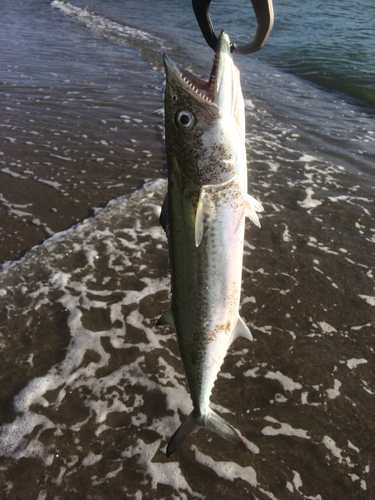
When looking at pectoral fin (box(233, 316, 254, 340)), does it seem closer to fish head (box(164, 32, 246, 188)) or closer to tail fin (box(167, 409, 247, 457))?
tail fin (box(167, 409, 247, 457))

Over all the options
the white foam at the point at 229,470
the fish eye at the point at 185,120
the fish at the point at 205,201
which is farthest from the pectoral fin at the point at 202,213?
the white foam at the point at 229,470

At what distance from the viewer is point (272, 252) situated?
633 cm

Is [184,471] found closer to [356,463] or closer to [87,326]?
[356,463]

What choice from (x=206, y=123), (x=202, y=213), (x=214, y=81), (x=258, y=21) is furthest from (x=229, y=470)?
(x=258, y=21)

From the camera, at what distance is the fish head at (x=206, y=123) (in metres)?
2.54

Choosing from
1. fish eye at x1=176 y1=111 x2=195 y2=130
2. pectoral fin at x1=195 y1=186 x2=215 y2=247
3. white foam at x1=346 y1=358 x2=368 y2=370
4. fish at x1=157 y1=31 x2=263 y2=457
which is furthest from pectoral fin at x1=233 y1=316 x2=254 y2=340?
white foam at x1=346 y1=358 x2=368 y2=370

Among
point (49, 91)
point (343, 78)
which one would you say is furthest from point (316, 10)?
point (49, 91)

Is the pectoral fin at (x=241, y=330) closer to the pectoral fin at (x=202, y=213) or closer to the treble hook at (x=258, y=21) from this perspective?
the pectoral fin at (x=202, y=213)

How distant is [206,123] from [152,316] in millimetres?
3154

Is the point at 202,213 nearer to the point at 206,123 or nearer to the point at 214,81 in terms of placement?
the point at 206,123

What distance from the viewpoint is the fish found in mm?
2582

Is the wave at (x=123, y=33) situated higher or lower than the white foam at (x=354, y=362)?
higher

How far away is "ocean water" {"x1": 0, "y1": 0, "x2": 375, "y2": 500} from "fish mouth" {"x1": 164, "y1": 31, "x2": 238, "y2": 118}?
301 cm

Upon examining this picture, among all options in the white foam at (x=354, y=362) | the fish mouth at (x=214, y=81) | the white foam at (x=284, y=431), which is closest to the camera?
the fish mouth at (x=214, y=81)
